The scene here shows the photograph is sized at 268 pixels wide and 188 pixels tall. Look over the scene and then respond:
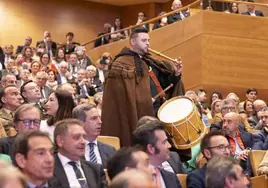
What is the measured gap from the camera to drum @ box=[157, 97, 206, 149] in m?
5.76

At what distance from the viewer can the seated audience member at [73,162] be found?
13.6 ft

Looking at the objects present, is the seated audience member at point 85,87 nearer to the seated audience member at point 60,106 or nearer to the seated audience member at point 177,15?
the seated audience member at point 177,15

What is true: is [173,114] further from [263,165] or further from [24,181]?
[24,181]

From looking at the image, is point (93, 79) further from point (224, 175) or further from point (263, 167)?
point (224, 175)

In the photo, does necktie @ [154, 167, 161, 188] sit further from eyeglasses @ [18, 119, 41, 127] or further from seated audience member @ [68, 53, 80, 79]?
seated audience member @ [68, 53, 80, 79]

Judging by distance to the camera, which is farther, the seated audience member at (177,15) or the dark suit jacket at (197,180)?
the seated audience member at (177,15)

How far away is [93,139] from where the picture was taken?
495 centimetres

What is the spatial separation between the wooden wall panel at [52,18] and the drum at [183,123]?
10265mm

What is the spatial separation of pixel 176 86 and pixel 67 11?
38.7 ft

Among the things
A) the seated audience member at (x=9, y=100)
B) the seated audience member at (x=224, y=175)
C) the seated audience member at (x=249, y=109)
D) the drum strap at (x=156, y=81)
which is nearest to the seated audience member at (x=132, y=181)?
the seated audience member at (x=224, y=175)

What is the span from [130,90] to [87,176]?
Result: 198 centimetres

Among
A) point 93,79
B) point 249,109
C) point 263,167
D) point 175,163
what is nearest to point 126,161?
point 175,163

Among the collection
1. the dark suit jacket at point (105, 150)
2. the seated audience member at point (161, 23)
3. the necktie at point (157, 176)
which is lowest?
the seated audience member at point (161, 23)

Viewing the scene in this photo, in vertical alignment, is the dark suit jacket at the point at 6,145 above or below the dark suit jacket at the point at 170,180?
above
